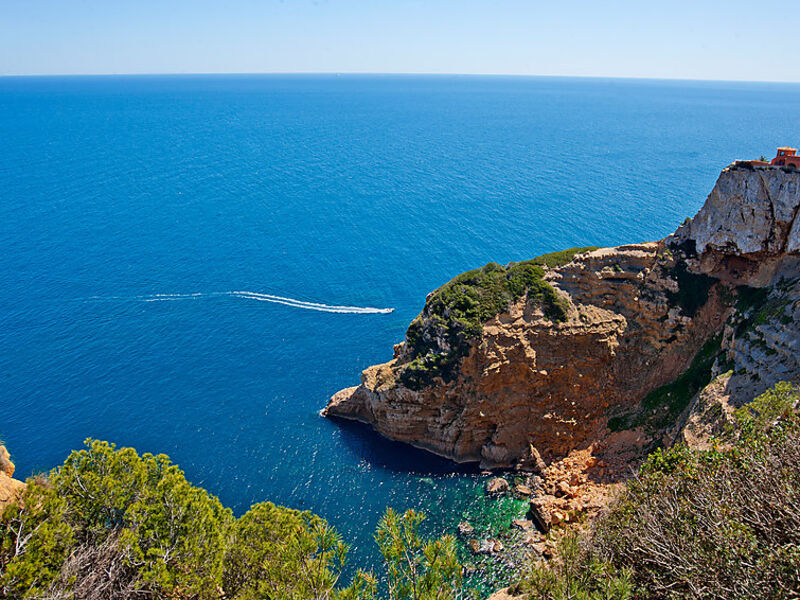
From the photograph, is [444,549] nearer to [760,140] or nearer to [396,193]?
[396,193]

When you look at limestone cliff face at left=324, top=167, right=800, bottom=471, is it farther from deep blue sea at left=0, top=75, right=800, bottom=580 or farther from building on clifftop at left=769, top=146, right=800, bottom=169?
deep blue sea at left=0, top=75, right=800, bottom=580

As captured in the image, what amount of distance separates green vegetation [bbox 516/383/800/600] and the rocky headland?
20.3 metres

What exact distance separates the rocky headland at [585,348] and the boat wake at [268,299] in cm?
2316

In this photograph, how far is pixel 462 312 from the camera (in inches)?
2137

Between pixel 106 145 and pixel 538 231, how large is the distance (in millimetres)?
153583

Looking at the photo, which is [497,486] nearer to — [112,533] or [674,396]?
[674,396]

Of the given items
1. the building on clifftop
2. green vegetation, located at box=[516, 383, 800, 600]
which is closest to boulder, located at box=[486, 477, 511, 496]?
green vegetation, located at box=[516, 383, 800, 600]

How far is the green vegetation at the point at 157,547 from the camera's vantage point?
23.2 meters

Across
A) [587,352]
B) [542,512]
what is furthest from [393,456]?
[587,352]

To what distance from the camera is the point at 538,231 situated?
104m

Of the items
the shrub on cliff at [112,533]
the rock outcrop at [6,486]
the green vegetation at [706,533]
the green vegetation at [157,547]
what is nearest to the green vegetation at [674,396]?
the green vegetation at [706,533]

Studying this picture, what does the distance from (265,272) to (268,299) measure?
35.3 ft

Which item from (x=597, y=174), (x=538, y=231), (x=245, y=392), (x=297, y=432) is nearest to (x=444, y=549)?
(x=297, y=432)

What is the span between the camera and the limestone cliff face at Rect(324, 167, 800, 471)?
5134 centimetres
